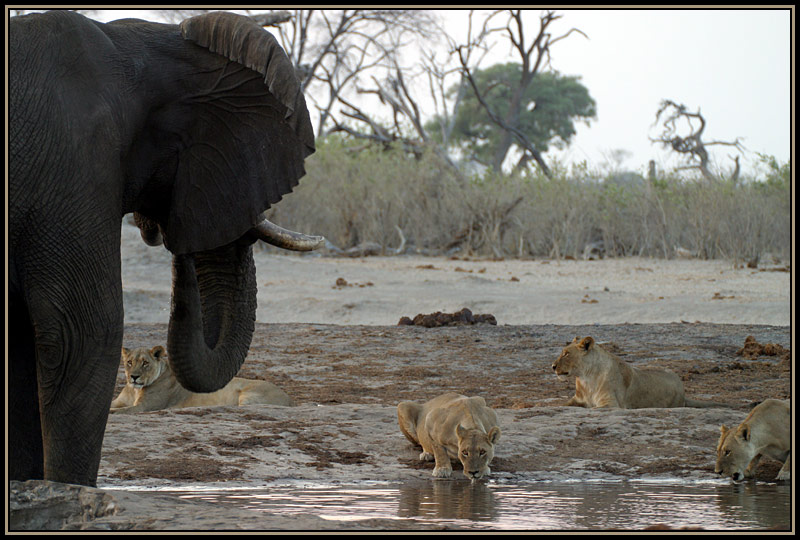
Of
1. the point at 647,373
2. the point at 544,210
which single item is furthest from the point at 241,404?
the point at 544,210

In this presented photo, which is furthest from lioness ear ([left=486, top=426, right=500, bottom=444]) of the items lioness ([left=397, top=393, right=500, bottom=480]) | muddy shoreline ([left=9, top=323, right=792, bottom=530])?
muddy shoreline ([left=9, top=323, right=792, bottom=530])

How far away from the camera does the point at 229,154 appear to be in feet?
15.5

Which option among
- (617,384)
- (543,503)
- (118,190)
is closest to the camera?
(118,190)

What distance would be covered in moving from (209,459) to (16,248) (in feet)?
9.63

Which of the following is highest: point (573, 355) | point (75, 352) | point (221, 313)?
point (221, 313)

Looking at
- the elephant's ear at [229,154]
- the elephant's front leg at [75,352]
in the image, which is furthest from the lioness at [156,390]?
the elephant's front leg at [75,352]

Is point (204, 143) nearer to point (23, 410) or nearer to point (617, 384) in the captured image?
point (23, 410)

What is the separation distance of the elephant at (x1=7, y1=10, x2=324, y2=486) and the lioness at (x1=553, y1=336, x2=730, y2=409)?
4597 mm

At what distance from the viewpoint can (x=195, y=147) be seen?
4.70 m

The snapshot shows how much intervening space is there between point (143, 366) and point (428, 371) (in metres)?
2.84

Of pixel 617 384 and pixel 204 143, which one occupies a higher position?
pixel 204 143

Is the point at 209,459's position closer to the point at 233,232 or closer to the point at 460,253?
the point at 233,232

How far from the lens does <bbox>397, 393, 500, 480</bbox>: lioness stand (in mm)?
6684

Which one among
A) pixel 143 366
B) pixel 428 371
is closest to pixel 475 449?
pixel 143 366
